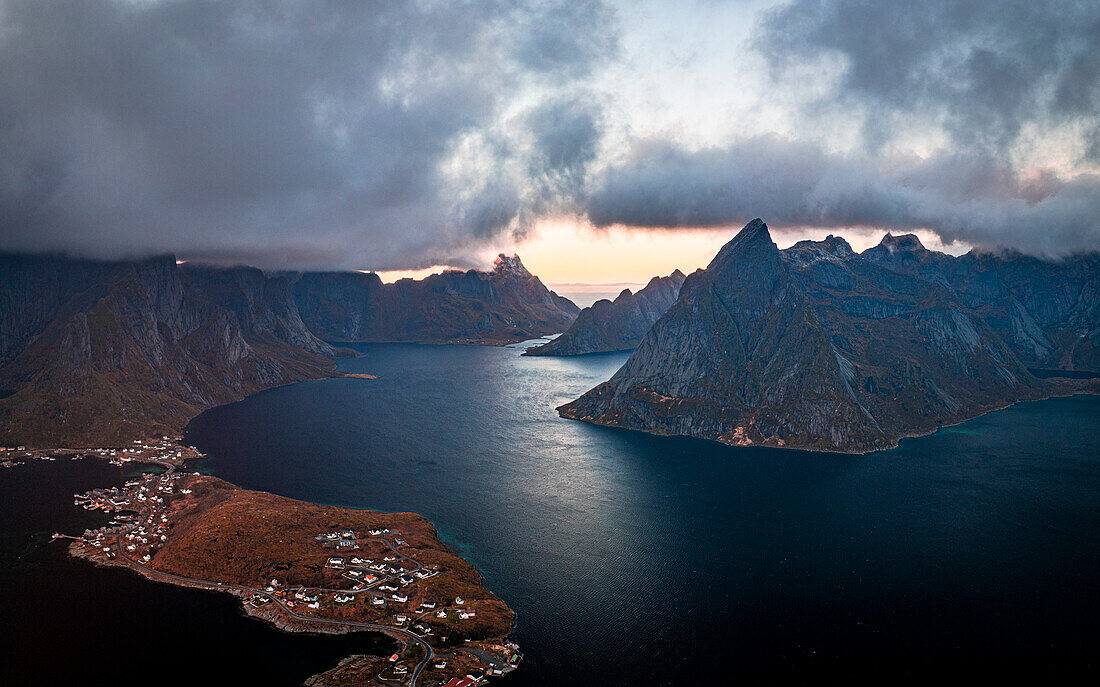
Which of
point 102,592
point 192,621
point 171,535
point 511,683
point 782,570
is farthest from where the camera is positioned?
point 171,535

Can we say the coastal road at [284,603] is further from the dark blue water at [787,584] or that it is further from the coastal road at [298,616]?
the dark blue water at [787,584]

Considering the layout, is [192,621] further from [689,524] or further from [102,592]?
[689,524]

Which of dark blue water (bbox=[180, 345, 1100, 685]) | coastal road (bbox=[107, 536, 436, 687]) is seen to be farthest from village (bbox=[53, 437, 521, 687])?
dark blue water (bbox=[180, 345, 1100, 685])

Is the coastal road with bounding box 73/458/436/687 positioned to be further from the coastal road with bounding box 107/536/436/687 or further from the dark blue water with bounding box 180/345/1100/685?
the dark blue water with bounding box 180/345/1100/685

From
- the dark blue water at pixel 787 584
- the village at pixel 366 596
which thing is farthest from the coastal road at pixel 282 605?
the dark blue water at pixel 787 584

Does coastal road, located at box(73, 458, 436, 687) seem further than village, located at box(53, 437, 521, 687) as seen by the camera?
Yes

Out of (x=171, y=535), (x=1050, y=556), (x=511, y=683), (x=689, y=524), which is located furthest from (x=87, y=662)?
Result: (x=1050, y=556)

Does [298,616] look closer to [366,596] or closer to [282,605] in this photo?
[282,605]

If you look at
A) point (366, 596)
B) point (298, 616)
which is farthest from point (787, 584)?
point (298, 616)
